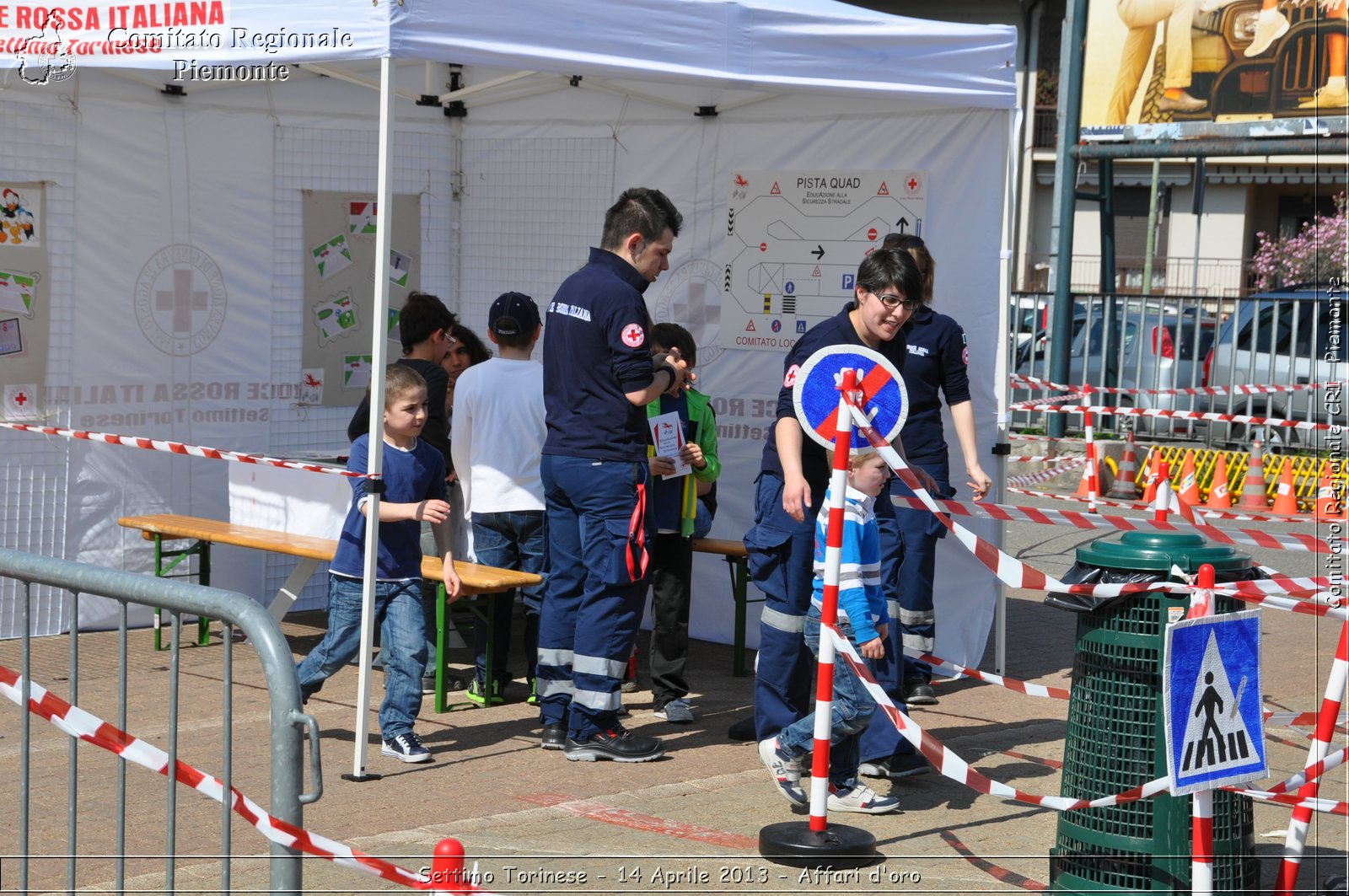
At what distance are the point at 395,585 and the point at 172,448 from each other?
6.51 ft

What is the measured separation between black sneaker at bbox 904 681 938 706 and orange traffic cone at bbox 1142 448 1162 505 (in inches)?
285

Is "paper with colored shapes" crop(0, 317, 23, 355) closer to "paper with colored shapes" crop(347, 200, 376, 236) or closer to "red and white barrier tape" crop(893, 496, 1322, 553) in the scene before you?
"paper with colored shapes" crop(347, 200, 376, 236)

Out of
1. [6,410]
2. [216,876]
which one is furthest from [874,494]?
[6,410]

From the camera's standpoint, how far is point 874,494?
5098mm

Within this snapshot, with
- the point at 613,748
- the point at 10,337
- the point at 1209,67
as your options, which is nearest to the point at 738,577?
the point at 613,748

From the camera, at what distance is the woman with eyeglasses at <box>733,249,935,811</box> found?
539 centimetres

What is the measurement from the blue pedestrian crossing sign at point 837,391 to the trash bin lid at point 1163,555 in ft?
2.99

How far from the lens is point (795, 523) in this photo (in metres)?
5.41

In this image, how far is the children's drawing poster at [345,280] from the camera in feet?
29.1

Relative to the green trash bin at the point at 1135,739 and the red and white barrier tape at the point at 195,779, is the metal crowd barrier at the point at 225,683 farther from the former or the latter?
the green trash bin at the point at 1135,739

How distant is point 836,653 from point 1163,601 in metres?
1.22

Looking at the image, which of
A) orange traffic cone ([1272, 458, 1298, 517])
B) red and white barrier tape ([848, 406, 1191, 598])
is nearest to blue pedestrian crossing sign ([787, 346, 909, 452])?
red and white barrier tape ([848, 406, 1191, 598])

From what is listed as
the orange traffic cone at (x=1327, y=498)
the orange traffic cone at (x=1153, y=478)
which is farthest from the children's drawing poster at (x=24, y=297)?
the orange traffic cone at (x=1153, y=478)

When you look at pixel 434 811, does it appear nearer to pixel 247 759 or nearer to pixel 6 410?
pixel 247 759
